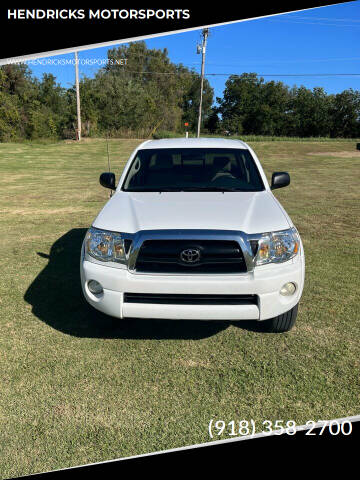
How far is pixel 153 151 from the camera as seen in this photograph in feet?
14.9

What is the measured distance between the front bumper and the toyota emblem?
0.12m

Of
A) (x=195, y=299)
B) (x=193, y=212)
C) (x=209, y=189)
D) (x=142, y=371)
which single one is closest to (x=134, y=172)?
(x=209, y=189)

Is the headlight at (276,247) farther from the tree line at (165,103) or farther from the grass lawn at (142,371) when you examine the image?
the tree line at (165,103)

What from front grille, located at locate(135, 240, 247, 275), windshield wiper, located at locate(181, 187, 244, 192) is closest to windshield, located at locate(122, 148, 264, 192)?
windshield wiper, located at locate(181, 187, 244, 192)

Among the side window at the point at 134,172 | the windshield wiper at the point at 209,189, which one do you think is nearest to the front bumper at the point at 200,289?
the windshield wiper at the point at 209,189

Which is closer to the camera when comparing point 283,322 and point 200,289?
point 200,289

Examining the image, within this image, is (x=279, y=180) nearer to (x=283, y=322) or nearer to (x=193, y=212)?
(x=193, y=212)

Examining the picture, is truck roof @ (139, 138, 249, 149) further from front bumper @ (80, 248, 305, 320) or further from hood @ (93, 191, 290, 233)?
front bumper @ (80, 248, 305, 320)

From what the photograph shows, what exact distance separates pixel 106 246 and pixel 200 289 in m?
0.82

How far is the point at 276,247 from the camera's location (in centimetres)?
296

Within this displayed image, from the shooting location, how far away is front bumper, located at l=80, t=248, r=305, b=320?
282cm

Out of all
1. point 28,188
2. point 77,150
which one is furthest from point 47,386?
point 77,150

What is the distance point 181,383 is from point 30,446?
1.05 metres

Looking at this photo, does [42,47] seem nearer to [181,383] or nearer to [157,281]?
[157,281]
